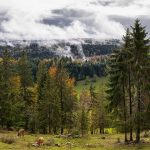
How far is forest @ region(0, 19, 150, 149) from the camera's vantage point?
50.8 meters

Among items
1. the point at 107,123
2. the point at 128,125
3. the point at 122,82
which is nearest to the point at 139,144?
the point at 128,125

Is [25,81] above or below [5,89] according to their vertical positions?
above

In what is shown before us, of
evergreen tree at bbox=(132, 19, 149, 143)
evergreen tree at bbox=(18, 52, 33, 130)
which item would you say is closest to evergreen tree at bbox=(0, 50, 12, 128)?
evergreen tree at bbox=(18, 52, 33, 130)

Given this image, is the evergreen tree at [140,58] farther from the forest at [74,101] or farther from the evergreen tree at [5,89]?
the evergreen tree at [5,89]

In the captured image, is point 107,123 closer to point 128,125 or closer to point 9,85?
point 9,85

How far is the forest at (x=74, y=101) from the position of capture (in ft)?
167

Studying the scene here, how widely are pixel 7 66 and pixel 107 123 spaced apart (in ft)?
104

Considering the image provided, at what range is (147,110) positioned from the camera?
49.7m

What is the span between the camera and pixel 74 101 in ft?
290

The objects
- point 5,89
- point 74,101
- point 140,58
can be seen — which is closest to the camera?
point 140,58

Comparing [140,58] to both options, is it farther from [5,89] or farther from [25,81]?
[25,81]

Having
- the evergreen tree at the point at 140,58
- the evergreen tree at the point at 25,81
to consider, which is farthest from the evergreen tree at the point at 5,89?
the evergreen tree at the point at 140,58

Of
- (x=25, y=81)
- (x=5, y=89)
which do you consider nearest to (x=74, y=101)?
(x=25, y=81)

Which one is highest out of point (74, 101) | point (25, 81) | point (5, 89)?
point (25, 81)
